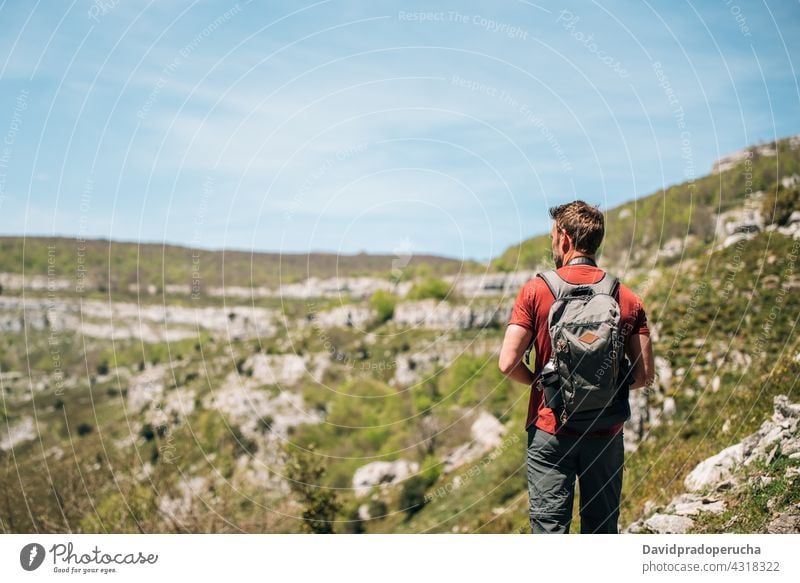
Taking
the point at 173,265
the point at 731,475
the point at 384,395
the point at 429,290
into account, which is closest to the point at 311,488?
the point at 731,475

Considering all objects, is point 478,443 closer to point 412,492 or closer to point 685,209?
point 412,492

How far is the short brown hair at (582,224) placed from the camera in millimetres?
4699

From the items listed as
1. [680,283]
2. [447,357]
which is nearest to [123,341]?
[447,357]

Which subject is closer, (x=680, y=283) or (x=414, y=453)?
(x=680, y=283)

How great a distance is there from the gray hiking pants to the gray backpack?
0.14 metres

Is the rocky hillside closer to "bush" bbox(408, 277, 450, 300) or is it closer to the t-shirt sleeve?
"bush" bbox(408, 277, 450, 300)

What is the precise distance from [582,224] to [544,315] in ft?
2.22

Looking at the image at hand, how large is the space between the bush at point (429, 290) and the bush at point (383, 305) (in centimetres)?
453

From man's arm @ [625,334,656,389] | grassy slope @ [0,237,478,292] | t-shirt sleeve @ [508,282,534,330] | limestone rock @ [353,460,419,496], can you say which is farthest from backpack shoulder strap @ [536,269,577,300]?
grassy slope @ [0,237,478,292]

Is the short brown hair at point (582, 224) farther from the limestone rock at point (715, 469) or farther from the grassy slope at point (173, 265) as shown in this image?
the grassy slope at point (173, 265)
